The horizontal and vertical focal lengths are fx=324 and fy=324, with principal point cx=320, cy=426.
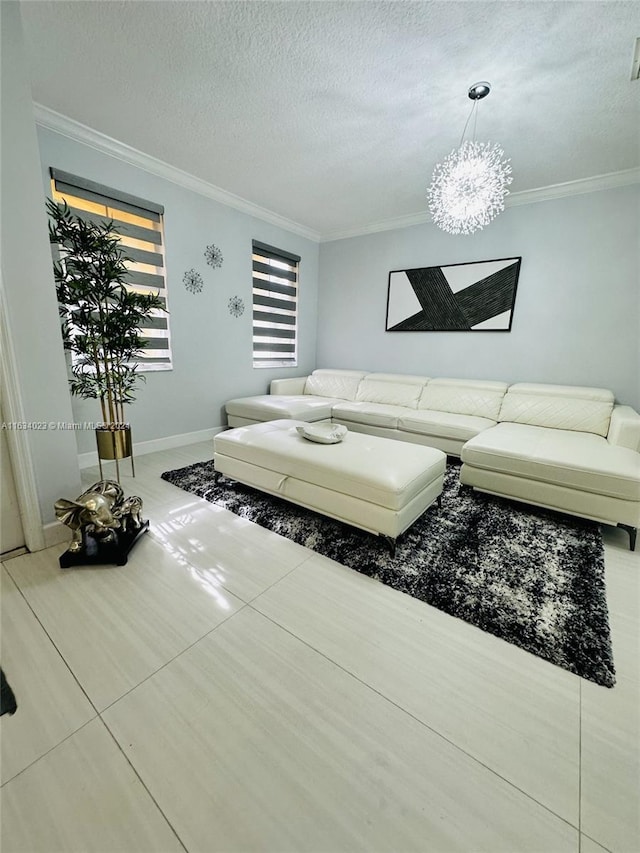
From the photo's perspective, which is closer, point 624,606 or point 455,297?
point 624,606

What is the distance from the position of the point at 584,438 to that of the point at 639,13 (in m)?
2.34

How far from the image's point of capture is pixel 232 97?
209 centimetres

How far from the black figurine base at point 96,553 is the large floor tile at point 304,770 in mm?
725

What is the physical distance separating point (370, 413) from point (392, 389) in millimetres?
624

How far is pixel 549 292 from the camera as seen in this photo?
3.29 meters

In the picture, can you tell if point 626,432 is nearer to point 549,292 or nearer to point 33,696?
point 549,292

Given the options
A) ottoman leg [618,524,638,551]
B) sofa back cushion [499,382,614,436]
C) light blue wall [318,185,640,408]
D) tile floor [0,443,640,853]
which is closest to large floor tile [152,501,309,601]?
tile floor [0,443,640,853]

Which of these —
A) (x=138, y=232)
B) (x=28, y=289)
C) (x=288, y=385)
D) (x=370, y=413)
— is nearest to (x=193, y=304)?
(x=138, y=232)

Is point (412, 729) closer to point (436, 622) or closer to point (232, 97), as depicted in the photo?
point (436, 622)

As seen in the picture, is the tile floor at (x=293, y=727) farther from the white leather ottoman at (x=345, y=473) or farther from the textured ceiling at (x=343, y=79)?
the textured ceiling at (x=343, y=79)

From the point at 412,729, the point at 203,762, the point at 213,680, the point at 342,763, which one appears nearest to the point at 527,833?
the point at 412,729

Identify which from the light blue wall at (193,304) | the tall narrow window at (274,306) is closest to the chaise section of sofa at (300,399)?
the light blue wall at (193,304)

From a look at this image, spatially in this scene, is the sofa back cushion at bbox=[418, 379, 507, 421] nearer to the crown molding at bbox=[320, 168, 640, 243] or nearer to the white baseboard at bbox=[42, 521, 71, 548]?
the crown molding at bbox=[320, 168, 640, 243]

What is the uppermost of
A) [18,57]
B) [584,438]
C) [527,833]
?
[18,57]
